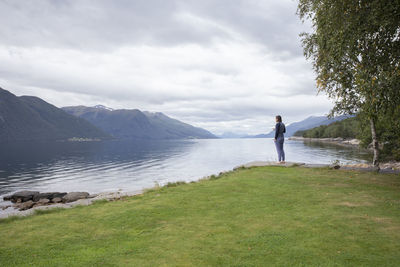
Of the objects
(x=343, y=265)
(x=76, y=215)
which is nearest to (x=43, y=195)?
(x=76, y=215)

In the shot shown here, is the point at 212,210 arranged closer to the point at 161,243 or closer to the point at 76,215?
the point at 161,243

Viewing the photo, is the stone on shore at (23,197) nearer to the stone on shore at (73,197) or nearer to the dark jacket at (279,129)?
the stone on shore at (73,197)

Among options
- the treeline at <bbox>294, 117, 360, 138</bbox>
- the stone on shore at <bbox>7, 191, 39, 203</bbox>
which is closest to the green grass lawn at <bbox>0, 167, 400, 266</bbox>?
the stone on shore at <bbox>7, 191, 39, 203</bbox>

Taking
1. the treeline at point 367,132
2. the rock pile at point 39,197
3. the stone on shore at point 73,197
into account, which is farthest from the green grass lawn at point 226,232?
the rock pile at point 39,197

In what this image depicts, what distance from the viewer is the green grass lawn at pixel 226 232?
588 centimetres

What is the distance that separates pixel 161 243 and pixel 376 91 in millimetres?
9719

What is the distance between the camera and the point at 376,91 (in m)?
9.81

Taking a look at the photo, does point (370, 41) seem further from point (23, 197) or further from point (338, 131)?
point (338, 131)

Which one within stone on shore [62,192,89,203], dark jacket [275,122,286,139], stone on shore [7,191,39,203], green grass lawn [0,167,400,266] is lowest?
stone on shore [7,191,39,203]

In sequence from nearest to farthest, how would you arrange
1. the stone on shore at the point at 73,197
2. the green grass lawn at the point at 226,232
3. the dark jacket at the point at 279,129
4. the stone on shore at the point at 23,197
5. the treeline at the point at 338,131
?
Result: the green grass lawn at the point at 226,232 < the dark jacket at the point at 279,129 < the stone on shore at the point at 73,197 < the stone on shore at the point at 23,197 < the treeline at the point at 338,131

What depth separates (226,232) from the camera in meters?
7.47

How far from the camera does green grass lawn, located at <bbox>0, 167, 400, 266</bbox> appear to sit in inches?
232

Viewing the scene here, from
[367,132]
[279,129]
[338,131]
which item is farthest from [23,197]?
[338,131]

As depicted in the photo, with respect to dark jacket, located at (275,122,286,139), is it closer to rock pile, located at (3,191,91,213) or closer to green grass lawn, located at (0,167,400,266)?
green grass lawn, located at (0,167,400,266)
